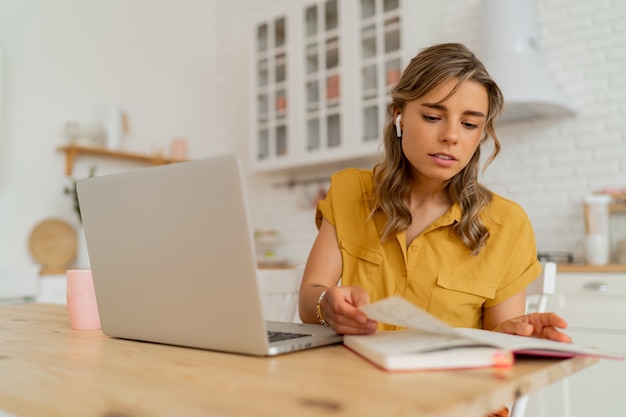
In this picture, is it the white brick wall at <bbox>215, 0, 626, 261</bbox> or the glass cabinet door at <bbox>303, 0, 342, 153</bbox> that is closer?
the white brick wall at <bbox>215, 0, 626, 261</bbox>

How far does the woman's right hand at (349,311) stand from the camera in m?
0.92

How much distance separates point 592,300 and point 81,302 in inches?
82.5

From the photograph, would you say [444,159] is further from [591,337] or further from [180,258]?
[591,337]

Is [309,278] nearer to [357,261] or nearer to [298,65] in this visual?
[357,261]

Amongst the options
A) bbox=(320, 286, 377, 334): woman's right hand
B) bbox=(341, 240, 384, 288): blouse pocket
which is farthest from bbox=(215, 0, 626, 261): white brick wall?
bbox=(320, 286, 377, 334): woman's right hand

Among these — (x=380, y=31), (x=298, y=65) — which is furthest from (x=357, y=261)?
(x=298, y=65)

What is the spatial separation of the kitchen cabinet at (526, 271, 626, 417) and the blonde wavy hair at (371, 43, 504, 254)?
1.38 m

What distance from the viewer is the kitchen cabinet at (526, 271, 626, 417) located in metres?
2.37

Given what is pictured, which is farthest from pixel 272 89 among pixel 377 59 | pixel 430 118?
pixel 430 118

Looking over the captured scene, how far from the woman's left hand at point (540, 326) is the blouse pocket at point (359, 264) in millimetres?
474

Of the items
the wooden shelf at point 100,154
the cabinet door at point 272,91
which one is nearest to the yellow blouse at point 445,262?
the cabinet door at point 272,91

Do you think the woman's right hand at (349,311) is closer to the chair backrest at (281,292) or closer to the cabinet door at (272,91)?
the chair backrest at (281,292)

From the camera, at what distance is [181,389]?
0.65 m

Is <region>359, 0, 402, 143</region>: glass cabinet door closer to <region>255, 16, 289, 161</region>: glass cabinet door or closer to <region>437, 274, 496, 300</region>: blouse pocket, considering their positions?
<region>255, 16, 289, 161</region>: glass cabinet door
